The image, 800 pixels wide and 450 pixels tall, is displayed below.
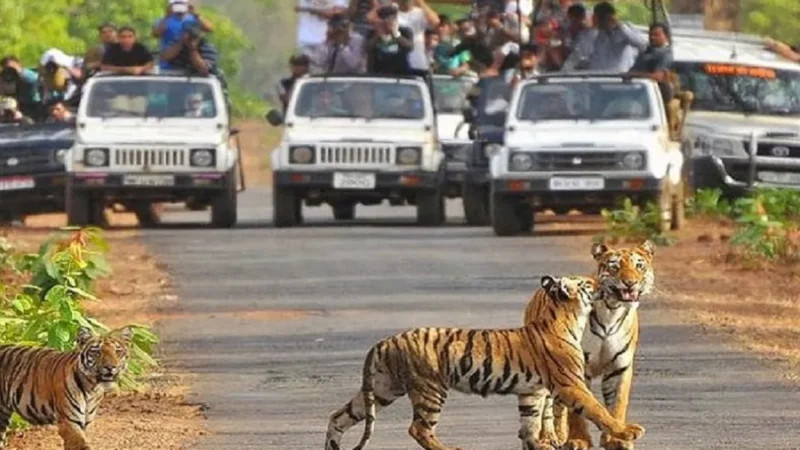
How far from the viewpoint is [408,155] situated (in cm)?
2923

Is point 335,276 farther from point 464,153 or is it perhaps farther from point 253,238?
point 464,153

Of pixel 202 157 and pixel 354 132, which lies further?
pixel 354 132

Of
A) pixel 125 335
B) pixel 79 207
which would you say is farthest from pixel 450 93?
pixel 125 335

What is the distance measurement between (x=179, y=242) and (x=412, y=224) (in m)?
4.32

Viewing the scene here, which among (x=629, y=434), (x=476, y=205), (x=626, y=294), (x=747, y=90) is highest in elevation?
(x=626, y=294)

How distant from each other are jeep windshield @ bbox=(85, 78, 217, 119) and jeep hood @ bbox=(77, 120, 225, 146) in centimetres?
13

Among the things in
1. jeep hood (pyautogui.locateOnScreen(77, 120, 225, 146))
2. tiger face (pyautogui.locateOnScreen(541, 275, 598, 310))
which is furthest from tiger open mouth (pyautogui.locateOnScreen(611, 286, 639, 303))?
jeep hood (pyautogui.locateOnScreen(77, 120, 225, 146))

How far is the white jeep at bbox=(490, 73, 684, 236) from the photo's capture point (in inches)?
1049

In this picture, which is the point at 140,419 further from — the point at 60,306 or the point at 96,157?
the point at 96,157

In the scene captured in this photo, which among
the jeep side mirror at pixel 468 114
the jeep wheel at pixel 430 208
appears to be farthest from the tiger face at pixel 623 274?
the jeep wheel at pixel 430 208

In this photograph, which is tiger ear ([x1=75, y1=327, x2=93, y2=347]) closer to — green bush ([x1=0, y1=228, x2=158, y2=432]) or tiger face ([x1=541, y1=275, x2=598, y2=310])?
green bush ([x1=0, y1=228, x2=158, y2=432])

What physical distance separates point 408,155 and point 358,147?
52 centimetres

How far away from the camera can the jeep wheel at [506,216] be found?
27094 millimetres

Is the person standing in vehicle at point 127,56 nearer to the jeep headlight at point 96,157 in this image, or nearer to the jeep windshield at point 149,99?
the jeep windshield at point 149,99
